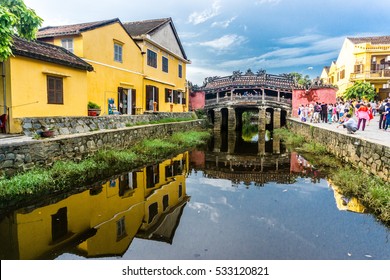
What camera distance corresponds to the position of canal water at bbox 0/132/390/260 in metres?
4.86

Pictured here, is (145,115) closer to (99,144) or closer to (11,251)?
(99,144)

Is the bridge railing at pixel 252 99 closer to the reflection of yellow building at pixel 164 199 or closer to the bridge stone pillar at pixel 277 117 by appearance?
the bridge stone pillar at pixel 277 117

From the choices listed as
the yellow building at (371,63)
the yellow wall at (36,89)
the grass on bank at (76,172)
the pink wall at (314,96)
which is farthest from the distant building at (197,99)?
the yellow wall at (36,89)

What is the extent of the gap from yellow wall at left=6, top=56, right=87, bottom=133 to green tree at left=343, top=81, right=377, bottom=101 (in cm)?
2565

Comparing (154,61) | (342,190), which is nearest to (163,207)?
(342,190)

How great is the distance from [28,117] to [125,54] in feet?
26.9

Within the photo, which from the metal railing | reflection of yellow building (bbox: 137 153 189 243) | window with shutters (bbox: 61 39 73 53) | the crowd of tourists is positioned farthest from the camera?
the metal railing

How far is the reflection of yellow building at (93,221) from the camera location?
500 cm

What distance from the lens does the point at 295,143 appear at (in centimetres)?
1806

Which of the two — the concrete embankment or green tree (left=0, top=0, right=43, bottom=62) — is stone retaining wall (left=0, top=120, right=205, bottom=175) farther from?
green tree (left=0, top=0, right=43, bottom=62)

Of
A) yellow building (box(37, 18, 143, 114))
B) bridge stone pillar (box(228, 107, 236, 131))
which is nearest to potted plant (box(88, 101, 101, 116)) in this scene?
yellow building (box(37, 18, 143, 114))

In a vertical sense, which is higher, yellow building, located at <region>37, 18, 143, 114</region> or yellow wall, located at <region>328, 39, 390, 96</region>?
yellow wall, located at <region>328, 39, 390, 96</region>

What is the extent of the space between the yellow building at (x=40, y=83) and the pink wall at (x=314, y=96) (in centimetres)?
2315

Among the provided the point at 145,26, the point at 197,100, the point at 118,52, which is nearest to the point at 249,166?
the point at 118,52
